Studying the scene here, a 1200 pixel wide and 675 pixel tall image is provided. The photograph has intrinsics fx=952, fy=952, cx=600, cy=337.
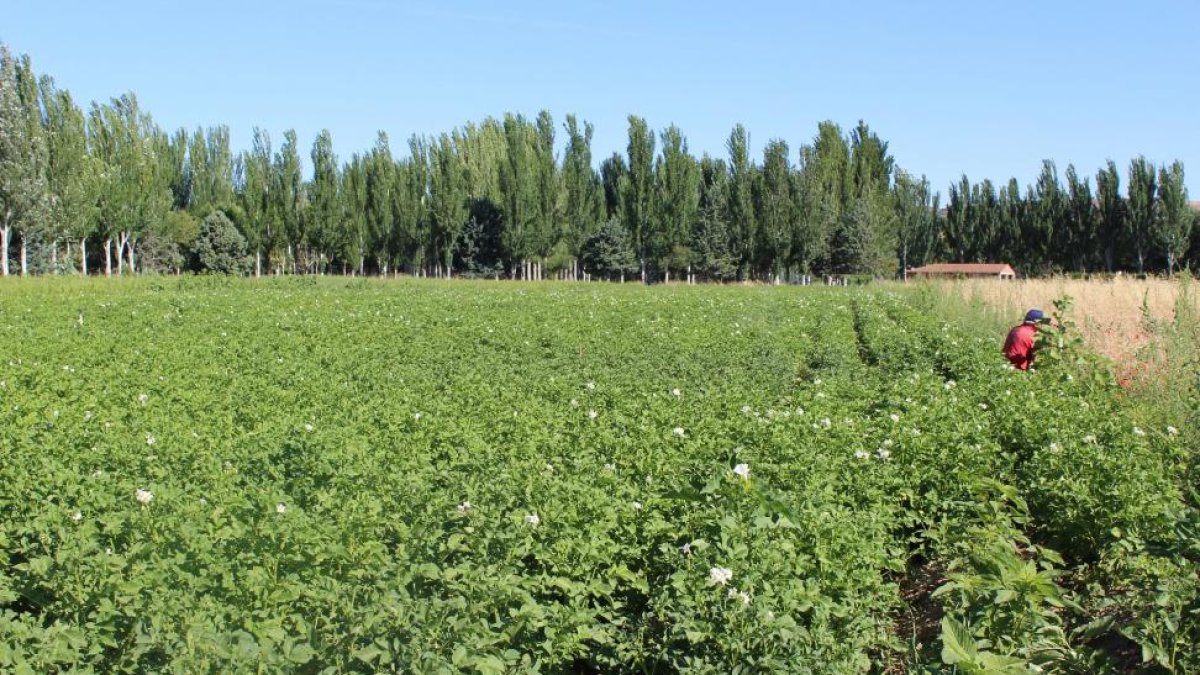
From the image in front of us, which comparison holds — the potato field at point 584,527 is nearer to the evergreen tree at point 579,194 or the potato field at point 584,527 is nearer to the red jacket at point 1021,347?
the red jacket at point 1021,347

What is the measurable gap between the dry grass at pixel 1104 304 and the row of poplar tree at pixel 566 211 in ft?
106

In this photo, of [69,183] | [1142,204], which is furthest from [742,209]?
[69,183]

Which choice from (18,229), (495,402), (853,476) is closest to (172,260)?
(18,229)

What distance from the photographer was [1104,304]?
1762 centimetres

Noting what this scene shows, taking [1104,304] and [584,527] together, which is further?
[1104,304]

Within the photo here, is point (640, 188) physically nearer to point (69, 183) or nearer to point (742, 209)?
point (742, 209)

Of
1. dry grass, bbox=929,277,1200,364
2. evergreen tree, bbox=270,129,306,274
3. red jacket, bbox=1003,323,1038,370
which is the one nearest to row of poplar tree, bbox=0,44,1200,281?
evergreen tree, bbox=270,129,306,274

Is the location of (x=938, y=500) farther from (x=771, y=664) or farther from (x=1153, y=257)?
(x=1153, y=257)

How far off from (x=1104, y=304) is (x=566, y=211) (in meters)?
42.6

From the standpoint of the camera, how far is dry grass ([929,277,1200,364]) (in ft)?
43.6

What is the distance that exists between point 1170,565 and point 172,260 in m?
57.0

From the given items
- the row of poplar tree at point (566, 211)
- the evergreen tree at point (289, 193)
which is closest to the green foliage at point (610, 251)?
the row of poplar tree at point (566, 211)

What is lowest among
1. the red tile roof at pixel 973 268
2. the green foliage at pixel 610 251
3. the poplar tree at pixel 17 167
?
the red tile roof at pixel 973 268

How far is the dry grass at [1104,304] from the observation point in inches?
523
